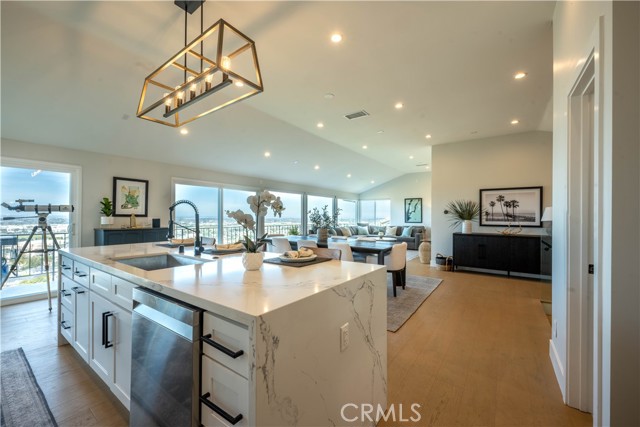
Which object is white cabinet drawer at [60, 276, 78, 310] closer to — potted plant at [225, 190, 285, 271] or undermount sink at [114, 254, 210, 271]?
undermount sink at [114, 254, 210, 271]

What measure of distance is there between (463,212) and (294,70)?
16.0ft

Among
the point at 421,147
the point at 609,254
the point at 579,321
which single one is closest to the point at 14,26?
the point at 609,254

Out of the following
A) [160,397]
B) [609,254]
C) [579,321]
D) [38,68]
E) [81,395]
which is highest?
[38,68]

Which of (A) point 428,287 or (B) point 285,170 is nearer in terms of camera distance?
(A) point 428,287

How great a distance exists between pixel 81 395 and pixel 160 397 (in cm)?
124

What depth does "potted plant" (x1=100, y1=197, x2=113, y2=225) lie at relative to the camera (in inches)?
176

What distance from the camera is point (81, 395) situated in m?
1.92

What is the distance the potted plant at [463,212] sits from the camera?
235 inches

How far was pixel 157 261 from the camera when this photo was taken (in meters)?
2.46

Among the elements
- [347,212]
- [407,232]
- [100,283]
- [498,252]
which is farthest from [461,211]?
[100,283]

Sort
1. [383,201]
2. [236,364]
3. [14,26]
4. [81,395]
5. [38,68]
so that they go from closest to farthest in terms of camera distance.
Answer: [236,364] → [81,395] → [14,26] → [38,68] → [383,201]

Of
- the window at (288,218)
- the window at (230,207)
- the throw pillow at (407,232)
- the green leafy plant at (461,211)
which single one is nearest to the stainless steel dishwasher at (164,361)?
the window at (230,207)

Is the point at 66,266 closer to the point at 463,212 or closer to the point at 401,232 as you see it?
the point at 463,212

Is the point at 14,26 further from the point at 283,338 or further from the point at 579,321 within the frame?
the point at 579,321
